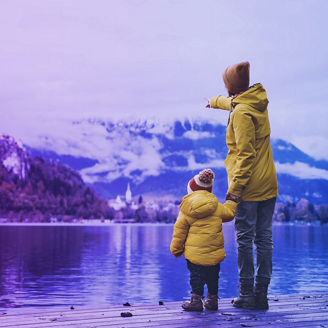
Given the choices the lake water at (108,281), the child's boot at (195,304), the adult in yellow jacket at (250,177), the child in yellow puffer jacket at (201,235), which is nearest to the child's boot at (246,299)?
the adult in yellow jacket at (250,177)

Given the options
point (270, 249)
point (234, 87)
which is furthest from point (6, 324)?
point (234, 87)

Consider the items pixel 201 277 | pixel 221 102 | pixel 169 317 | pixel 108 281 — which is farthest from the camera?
pixel 108 281

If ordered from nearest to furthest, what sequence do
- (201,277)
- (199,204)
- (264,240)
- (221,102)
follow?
1. (199,204)
2. (201,277)
3. (264,240)
4. (221,102)

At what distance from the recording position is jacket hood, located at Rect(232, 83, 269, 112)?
17.2 ft

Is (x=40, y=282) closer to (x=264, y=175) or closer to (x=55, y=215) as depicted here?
(x=264, y=175)

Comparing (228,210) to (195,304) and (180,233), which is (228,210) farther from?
(195,304)

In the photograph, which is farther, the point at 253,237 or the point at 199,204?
the point at 253,237

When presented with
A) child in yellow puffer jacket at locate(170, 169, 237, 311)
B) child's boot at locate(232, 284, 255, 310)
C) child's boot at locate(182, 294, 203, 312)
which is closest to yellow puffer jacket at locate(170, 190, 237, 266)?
child in yellow puffer jacket at locate(170, 169, 237, 311)

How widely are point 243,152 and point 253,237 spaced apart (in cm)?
80

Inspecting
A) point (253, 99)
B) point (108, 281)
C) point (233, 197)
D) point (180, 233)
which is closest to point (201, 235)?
point (180, 233)

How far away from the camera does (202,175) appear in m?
5.07

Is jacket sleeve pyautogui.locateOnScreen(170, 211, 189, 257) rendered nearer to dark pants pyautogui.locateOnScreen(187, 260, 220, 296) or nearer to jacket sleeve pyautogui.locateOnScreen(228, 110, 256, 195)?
dark pants pyautogui.locateOnScreen(187, 260, 220, 296)

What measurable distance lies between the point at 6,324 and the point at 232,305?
205cm

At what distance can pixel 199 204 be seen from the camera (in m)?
4.95
